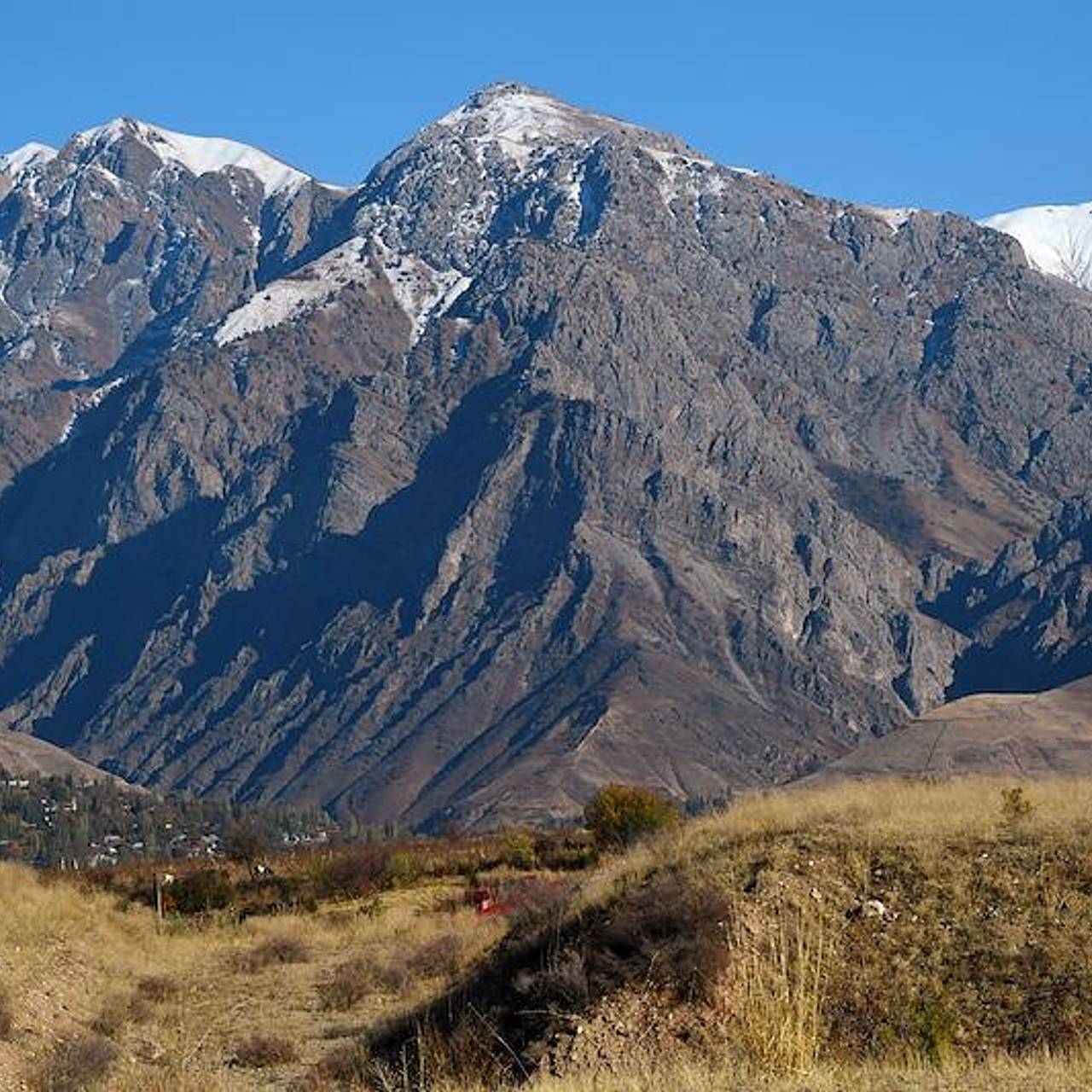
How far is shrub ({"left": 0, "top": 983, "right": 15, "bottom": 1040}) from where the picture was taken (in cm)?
3388

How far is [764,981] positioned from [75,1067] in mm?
10463

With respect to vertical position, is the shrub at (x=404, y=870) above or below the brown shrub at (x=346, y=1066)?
above

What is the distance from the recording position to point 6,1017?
34.5 m

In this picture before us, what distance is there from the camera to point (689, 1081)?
1991 centimetres

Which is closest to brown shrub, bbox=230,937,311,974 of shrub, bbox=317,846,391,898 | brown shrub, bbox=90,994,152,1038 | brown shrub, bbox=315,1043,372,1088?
brown shrub, bbox=90,994,152,1038

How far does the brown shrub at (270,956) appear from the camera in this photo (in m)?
44.4

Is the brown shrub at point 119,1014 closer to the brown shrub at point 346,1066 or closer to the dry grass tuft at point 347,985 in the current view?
the dry grass tuft at point 347,985

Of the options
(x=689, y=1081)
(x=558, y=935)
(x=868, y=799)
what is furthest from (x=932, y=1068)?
(x=868, y=799)

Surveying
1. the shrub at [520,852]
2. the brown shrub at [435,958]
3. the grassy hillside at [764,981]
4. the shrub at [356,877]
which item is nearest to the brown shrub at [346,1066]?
the grassy hillside at [764,981]

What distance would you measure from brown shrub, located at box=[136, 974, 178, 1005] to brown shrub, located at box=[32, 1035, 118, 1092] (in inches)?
251

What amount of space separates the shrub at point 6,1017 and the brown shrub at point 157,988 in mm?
3902

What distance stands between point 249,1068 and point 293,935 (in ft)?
47.2

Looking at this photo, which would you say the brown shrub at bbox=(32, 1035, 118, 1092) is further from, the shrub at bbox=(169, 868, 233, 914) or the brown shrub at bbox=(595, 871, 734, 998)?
the shrub at bbox=(169, 868, 233, 914)

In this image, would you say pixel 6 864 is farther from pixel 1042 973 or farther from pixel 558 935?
pixel 1042 973
